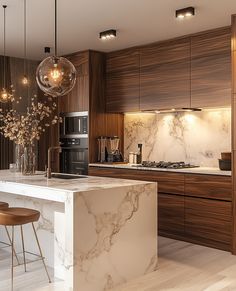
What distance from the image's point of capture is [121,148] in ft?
20.6

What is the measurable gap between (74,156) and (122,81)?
1.43 m

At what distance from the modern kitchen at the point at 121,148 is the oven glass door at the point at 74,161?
0.08 ft

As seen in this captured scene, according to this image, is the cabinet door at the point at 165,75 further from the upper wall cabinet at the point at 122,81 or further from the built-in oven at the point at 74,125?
the built-in oven at the point at 74,125

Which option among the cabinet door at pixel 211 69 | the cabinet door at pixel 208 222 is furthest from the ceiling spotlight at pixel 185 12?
the cabinet door at pixel 208 222

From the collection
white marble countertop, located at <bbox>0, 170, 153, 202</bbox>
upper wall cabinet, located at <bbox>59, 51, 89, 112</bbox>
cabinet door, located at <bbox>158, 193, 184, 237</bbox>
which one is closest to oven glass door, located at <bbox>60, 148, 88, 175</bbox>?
upper wall cabinet, located at <bbox>59, 51, 89, 112</bbox>

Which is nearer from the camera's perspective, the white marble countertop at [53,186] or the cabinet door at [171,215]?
the white marble countertop at [53,186]

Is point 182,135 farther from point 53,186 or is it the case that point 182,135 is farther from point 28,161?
point 53,186

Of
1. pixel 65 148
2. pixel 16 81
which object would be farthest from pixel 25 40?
pixel 65 148

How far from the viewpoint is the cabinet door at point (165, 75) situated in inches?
200

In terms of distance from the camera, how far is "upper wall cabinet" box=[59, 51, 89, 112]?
5977 millimetres

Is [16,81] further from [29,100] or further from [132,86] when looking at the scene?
[132,86]

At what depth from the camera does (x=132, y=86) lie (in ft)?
18.8

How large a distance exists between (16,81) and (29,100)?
16.2 inches

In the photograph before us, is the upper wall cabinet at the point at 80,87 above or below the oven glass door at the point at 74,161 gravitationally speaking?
above
